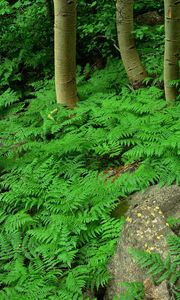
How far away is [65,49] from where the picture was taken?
630cm

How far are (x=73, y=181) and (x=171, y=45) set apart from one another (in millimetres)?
2585

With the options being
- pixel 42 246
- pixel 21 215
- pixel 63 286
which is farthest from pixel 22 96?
pixel 63 286

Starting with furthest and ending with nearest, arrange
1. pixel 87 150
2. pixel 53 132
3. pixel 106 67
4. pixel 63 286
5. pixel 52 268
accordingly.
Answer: pixel 106 67
pixel 53 132
pixel 87 150
pixel 52 268
pixel 63 286

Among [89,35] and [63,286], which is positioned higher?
[89,35]

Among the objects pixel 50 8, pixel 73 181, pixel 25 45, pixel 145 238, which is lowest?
pixel 145 238

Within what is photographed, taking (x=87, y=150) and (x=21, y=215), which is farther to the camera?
(x=87, y=150)

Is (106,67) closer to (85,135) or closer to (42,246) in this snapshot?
(85,135)

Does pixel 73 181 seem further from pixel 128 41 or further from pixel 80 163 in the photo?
pixel 128 41

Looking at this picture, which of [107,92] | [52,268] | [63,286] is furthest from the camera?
[107,92]

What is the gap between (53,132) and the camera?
19.7 feet

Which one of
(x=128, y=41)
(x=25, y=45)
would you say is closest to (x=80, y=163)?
(x=128, y=41)

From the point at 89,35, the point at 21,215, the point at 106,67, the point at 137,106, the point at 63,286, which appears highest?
the point at 89,35

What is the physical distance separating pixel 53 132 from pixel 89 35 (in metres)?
3.35

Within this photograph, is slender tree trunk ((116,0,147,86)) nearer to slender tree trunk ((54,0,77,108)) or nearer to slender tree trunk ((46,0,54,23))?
slender tree trunk ((54,0,77,108))
